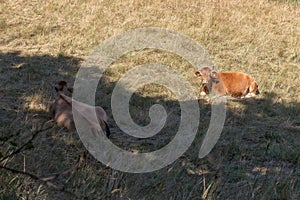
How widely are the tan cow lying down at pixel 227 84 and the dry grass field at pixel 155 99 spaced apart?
181 mm

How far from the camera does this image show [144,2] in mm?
13273

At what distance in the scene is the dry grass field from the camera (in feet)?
15.6

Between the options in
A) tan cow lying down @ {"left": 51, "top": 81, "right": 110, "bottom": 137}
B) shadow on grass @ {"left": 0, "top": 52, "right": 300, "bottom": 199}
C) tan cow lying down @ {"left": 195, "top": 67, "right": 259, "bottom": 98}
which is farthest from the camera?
tan cow lying down @ {"left": 195, "top": 67, "right": 259, "bottom": 98}

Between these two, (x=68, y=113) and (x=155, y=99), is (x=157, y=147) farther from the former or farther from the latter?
(x=155, y=99)

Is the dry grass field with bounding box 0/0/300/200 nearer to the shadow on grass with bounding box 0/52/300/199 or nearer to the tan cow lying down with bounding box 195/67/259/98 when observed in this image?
the shadow on grass with bounding box 0/52/300/199

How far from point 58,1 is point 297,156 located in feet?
27.4

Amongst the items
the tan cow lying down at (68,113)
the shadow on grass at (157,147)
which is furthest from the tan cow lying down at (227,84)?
the tan cow lying down at (68,113)

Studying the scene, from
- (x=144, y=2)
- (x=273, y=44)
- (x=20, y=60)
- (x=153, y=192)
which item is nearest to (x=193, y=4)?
(x=144, y=2)

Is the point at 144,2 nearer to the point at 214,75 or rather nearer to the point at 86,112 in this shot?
the point at 214,75

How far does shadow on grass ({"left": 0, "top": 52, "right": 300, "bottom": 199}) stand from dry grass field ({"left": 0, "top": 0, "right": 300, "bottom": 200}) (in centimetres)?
1

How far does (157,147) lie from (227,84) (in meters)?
2.44

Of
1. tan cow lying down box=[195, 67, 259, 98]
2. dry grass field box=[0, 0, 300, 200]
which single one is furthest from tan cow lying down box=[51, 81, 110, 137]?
tan cow lying down box=[195, 67, 259, 98]

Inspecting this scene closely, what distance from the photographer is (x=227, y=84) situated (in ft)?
26.9

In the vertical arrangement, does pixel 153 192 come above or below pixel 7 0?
above
